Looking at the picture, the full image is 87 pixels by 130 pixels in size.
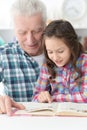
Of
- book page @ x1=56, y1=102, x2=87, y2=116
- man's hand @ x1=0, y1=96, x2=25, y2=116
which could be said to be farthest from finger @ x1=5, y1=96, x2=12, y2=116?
book page @ x1=56, y1=102, x2=87, y2=116

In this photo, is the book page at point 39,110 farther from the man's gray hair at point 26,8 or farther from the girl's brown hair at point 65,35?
the man's gray hair at point 26,8

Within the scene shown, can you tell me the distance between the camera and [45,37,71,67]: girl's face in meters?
1.52

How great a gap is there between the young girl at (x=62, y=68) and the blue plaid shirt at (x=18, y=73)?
0.34 ft

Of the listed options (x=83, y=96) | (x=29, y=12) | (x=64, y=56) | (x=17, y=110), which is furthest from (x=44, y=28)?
(x=17, y=110)

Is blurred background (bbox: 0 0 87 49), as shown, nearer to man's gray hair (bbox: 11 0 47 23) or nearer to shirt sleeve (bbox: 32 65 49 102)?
man's gray hair (bbox: 11 0 47 23)

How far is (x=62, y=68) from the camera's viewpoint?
1655 millimetres

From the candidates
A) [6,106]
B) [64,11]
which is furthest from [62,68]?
[64,11]

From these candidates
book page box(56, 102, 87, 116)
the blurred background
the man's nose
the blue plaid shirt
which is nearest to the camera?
book page box(56, 102, 87, 116)

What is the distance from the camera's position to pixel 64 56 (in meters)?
1.55

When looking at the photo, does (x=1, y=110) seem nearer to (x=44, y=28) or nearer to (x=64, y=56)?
(x=64, y=56)

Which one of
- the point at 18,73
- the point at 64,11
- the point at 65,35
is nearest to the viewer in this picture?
the point at 65,35
